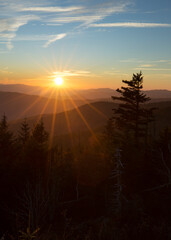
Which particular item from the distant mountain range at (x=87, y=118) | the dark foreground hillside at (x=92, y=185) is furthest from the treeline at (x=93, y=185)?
the distant mountain range at (x=87, y=118)

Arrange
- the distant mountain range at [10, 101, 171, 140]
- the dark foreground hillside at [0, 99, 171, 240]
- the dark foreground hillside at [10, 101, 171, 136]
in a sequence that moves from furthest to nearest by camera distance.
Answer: the dark foreground hillside at [10, 101, 171, 136] < the distant mountain range at [10, 101, 171, 140] < the dark foreground hillside at [0, 99, 171, 240]

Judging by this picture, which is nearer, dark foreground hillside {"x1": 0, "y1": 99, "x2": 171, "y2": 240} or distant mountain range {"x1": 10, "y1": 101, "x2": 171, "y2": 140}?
dark foreground hillside {"x1": 0, "y1": 99, "x2": 171, "y2": 240}

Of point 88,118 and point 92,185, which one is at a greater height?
point 88,118

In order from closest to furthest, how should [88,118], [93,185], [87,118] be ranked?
[93,185] → [88,118] → [87,118]

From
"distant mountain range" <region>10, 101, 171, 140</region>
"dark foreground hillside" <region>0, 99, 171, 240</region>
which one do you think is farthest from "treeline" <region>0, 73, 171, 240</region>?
"distant mountain range" <region>10, 101, 171, 140</region>

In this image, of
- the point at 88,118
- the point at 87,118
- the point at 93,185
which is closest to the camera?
Result: the point at 93,185

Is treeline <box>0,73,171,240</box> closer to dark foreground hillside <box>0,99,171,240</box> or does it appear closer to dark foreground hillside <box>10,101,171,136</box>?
dark foreground hillside <box>0,99,171,240</box>

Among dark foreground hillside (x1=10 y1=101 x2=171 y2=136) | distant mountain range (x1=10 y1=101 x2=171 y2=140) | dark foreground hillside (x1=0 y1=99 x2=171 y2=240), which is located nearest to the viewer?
dark foreground hillside (x1=0 y1=99 x2=171 y2=240)

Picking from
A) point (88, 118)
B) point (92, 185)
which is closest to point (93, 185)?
point (92, 185)

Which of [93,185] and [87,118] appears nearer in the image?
[93,185]

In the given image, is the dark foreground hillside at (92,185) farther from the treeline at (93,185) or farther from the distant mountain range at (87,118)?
the distant mountain range at (87,118)

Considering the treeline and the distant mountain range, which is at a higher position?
the distant mountain range

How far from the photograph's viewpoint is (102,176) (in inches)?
827

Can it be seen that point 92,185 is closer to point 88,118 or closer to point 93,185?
point 93,185
